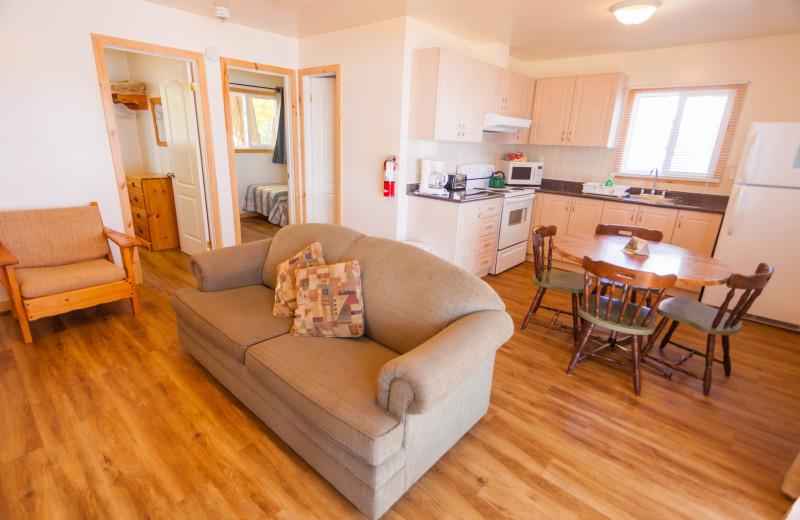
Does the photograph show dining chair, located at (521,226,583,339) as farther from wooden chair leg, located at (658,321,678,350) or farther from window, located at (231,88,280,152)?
window, located at (231,88,280,152)

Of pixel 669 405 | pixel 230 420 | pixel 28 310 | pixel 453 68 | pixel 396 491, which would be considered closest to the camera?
pixel 396 491

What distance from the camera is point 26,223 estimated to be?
283cm

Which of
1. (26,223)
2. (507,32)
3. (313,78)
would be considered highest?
(507,32)

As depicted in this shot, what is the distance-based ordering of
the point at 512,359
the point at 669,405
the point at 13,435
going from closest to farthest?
the point at 13,435
the point at 669,405
the point at 512,359

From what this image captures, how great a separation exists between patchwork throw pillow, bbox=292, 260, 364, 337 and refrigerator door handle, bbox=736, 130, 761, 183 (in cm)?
353

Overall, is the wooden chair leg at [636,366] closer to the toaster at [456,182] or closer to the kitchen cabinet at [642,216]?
the kitchen cabinet at [642,216]

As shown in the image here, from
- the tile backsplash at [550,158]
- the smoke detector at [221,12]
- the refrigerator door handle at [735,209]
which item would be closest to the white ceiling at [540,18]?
the smoke detector at [221,12]

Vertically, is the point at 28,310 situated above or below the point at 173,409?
above

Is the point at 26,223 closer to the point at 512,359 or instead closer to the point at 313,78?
the point at 313,78

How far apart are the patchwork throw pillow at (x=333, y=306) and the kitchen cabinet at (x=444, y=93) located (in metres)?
2.19

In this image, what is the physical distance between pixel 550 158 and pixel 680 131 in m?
1.43

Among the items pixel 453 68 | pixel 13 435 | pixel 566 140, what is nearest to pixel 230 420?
pixel 13 435

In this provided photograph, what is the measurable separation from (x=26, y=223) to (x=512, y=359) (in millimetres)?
3761

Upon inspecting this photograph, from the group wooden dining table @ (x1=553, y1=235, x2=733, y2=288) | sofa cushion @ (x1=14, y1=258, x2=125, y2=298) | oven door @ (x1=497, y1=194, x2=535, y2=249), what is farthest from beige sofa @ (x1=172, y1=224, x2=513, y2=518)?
oven door @ (x1=497, y1=194, x2=535, y2=249)
